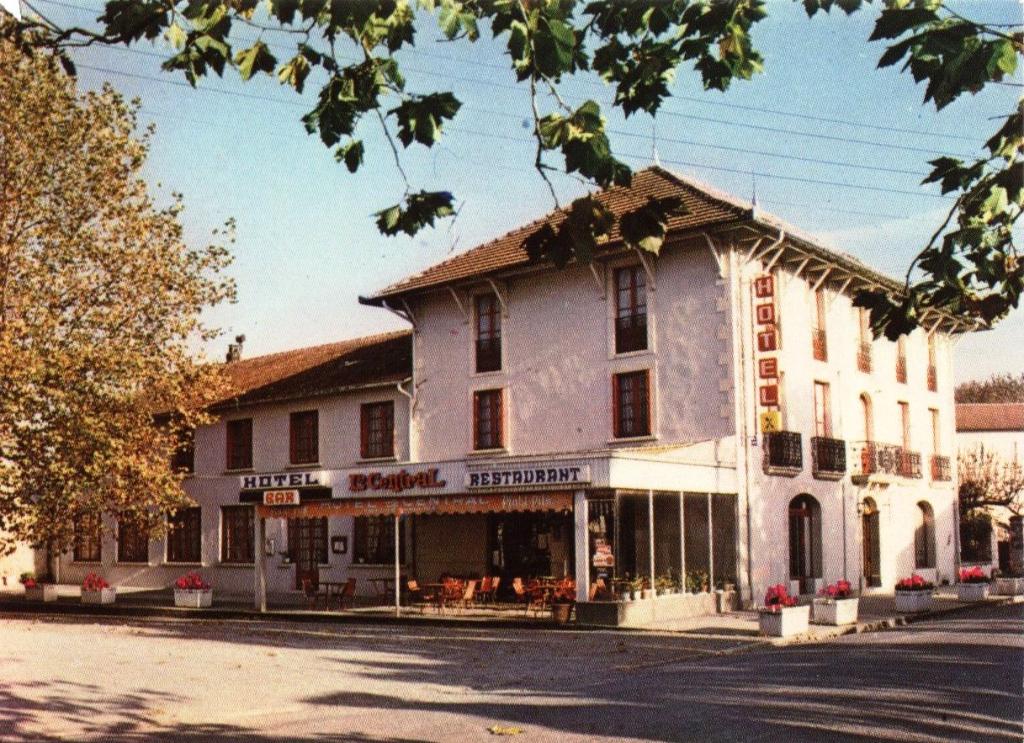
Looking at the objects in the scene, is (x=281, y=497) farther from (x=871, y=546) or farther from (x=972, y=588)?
(x=972, y=588)

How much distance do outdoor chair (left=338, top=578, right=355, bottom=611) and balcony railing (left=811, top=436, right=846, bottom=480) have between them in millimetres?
10929

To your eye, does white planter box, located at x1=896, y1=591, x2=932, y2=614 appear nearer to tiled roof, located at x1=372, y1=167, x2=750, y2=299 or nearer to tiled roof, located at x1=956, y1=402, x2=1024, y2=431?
tiled roof, located at x1=372, y1=167, x2=750, y2=299

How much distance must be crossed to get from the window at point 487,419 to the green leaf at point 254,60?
75.4 feet

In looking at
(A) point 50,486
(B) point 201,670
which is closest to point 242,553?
(A) point 50,486

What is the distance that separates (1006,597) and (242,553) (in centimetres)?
2063

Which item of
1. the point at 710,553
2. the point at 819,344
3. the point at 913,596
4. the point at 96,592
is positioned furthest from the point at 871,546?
the point at 96,592

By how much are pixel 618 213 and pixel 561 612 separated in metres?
8.68

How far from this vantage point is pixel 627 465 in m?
20.8

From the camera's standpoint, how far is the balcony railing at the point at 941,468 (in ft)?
105

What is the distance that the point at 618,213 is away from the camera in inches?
953

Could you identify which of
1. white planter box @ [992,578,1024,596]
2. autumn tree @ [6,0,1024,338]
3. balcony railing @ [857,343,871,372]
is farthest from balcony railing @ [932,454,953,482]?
autumn tree @ [6,0,1024,338]

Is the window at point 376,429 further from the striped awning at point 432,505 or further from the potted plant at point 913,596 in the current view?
the potted plant at point 913,596

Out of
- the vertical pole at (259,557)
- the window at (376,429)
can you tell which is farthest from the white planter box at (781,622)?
the window at (376,429)

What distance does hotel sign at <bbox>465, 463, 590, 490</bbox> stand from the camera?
20.7 m
